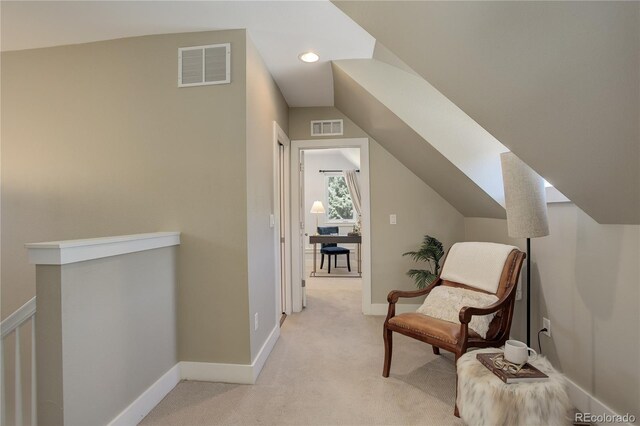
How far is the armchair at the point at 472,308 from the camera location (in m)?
1.89

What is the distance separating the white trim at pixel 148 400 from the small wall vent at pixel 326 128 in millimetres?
2768

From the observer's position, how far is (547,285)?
208 cm

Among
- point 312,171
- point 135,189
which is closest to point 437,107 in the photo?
point 135,189

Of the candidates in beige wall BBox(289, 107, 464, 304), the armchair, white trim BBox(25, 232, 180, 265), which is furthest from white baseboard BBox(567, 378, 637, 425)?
white trim BBox(25, 232, 180, 265)

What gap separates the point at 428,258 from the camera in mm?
3373

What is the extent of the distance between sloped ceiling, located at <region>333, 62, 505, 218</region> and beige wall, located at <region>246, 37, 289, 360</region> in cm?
70

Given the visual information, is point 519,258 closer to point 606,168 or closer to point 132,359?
point 606,168

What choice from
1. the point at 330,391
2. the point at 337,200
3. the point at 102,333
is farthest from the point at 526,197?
the point at 337,200

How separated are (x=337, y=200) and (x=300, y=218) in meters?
4.09

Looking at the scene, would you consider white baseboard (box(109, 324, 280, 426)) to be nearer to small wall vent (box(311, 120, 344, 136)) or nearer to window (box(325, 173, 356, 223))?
small wall vent (box(311, 120, 344, 136))

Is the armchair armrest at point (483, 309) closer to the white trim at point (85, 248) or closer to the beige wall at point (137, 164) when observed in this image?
the beige wall at point (137, 164)

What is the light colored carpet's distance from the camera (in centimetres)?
178

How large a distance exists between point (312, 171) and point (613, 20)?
6.93 m

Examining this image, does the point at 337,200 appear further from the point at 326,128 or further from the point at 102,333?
the point at 102,333
